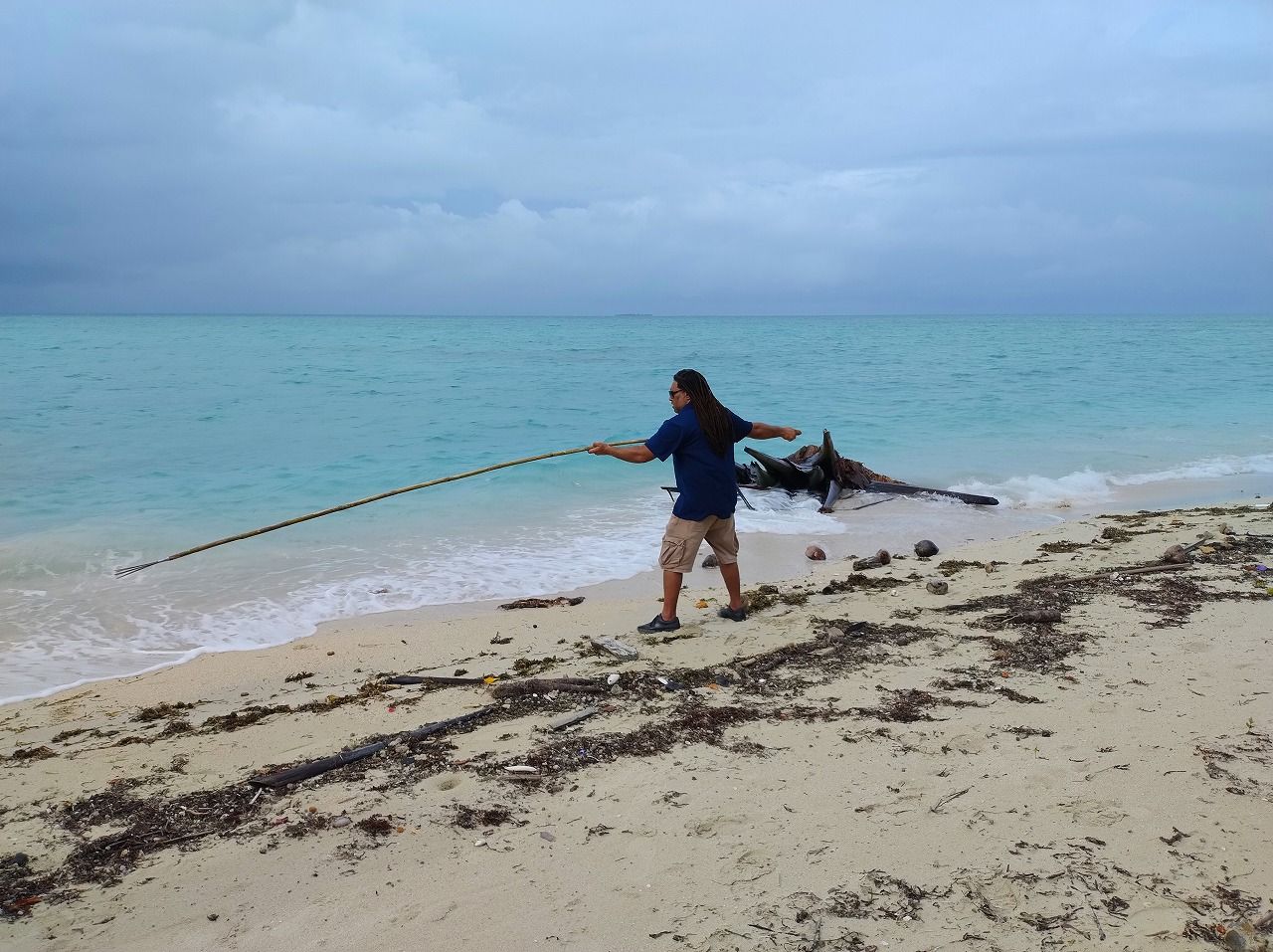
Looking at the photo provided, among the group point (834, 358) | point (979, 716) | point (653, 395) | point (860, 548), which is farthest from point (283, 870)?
point (834, 358)

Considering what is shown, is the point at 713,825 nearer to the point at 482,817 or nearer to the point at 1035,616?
the point at 482,817

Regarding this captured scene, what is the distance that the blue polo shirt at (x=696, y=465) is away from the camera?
A: 18.5ft

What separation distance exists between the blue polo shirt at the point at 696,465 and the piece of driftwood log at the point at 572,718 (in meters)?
1.85

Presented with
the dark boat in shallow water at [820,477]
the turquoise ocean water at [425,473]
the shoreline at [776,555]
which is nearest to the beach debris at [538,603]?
the shoreline at [776,555]

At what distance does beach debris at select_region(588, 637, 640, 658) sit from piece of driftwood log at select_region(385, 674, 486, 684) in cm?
79

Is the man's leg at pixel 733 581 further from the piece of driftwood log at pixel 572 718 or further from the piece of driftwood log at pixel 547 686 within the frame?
the piece of driftwood log at pixel 572 718

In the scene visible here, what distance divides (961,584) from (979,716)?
287cm

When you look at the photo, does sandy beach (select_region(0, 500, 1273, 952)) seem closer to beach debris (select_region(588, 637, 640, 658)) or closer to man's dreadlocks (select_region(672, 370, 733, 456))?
beach debris (select_region(588, 637, 640, 658))

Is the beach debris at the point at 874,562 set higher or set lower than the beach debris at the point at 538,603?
higher

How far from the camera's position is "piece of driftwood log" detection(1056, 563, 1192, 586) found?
652cm

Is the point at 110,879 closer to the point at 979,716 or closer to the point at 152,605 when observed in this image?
the point at 979,716

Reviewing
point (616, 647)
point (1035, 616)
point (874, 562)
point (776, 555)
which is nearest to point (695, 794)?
point (616, 647)

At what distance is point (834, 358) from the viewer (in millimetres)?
43531

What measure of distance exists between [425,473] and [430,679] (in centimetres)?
1073
